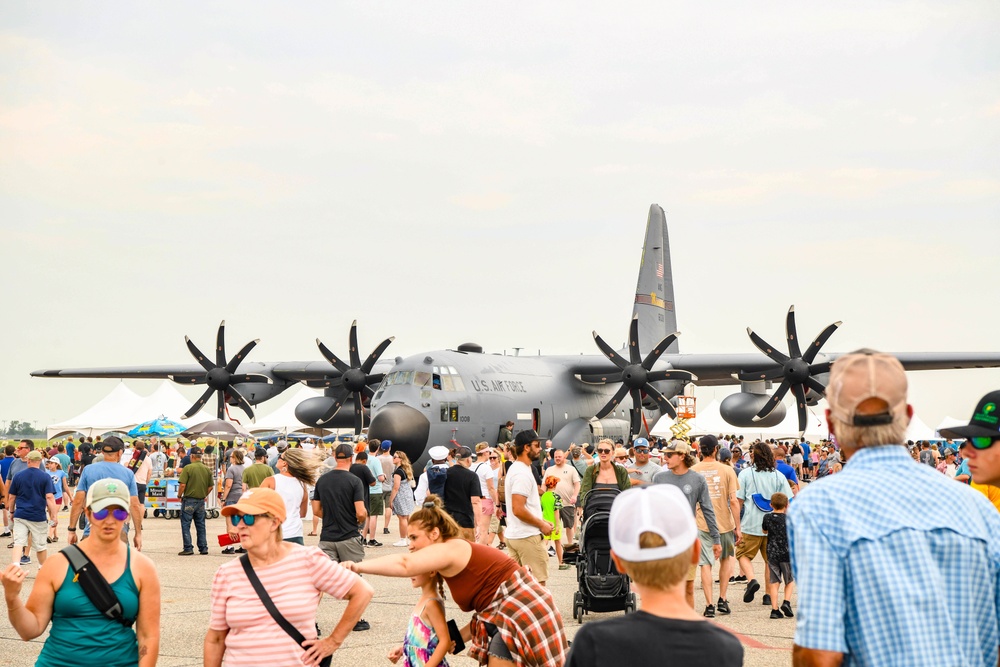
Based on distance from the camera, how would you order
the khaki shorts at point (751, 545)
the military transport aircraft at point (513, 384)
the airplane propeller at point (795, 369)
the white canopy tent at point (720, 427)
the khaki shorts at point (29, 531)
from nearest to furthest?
the khaki shorts at point (751, 545) → the khaki shorts at point (29, 531) → the military transport aircraft at point (513, 384) → the airplane propeller at point (795, 369) → the white canopy tent at point (720, 427)

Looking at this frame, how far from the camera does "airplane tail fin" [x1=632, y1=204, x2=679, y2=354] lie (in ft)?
118

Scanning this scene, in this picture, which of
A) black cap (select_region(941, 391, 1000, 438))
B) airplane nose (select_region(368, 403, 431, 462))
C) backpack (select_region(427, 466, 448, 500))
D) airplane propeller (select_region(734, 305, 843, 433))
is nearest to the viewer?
black cap (select_region(941, 391, 1000, 438))

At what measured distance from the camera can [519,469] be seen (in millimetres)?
9242

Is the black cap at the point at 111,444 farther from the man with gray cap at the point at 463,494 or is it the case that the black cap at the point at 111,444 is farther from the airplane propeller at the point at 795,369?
the airplane propeller at the point at 795,369

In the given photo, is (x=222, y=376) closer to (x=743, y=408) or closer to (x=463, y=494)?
(x=743, y=408)

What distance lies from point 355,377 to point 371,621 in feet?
60.8

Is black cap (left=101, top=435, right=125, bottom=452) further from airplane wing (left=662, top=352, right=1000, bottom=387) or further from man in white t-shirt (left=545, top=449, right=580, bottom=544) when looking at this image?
airplane wing (left=662, top=352, right=1000, bottom=387)

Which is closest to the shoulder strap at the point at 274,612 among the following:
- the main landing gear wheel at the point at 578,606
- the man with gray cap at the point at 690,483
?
the man with gray cap at the point at 690,483

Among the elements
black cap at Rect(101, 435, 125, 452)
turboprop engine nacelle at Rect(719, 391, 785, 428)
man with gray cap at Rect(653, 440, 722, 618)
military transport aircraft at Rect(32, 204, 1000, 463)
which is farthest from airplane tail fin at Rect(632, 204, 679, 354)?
black cap at Rect(101, 435, 125, 452)

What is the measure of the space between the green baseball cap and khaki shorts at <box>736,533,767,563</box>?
24.8 ft

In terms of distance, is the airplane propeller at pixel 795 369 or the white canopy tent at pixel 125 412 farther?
the white canopy tent at pixel 125 412

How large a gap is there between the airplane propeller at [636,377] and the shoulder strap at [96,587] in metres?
22.8

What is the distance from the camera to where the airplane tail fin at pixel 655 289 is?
35.9 meters

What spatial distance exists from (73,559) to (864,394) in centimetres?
310
